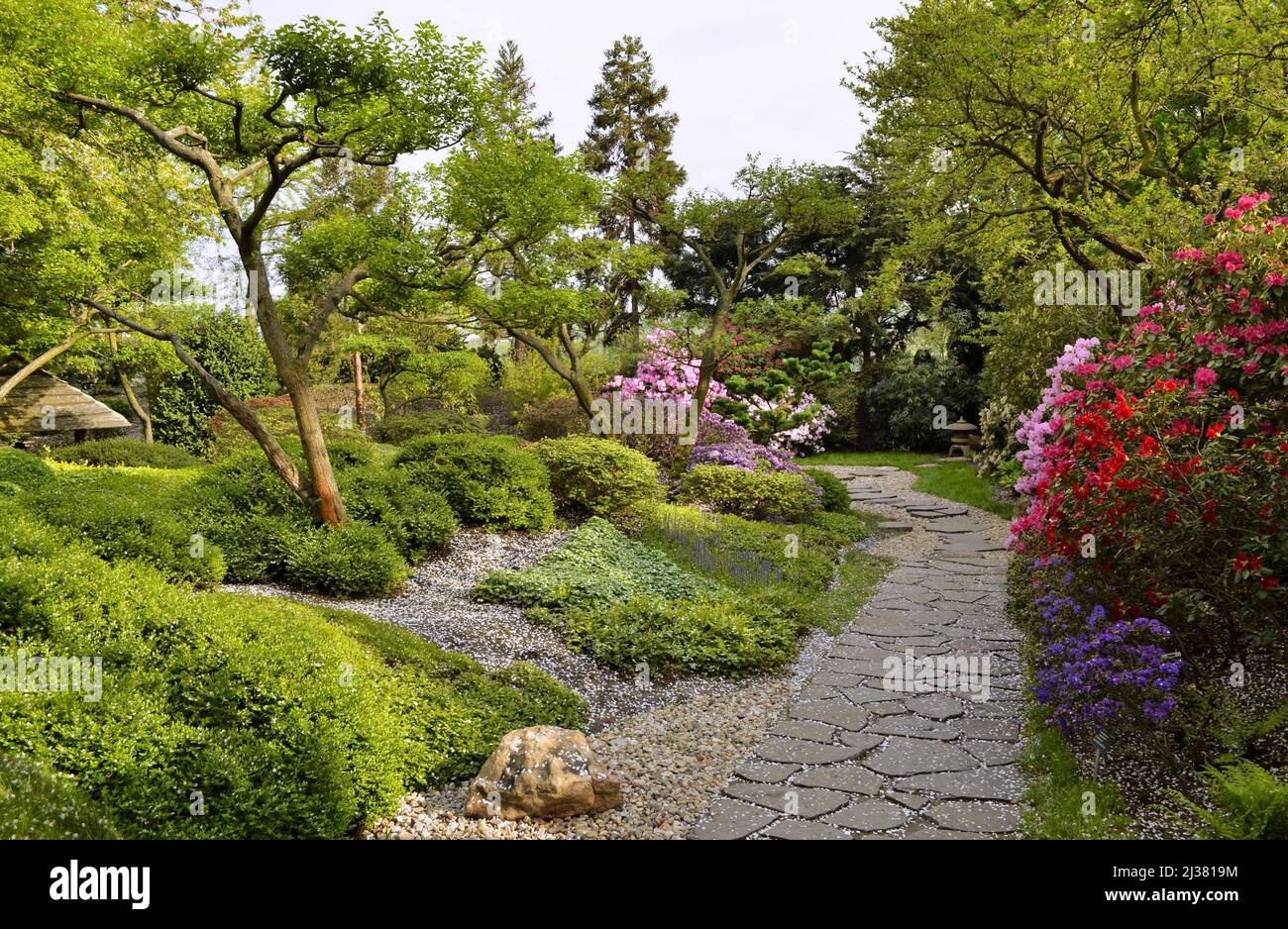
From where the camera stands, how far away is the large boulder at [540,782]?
3.68 m

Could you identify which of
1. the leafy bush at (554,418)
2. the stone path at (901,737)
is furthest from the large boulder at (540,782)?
the leafy bush at (554,418)

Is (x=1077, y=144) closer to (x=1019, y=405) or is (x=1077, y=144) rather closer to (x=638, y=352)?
(x=1019, y=405)

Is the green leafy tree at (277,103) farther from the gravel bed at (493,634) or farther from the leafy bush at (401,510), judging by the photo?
the gravel bed at (493,634)

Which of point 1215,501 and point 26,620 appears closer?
point 26,620

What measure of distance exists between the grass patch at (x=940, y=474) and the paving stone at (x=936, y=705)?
7.22m

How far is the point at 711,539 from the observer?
9312 millimetres

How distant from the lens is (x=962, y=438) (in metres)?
18.1

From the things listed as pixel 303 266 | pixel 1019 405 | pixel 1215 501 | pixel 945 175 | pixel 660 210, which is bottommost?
pixel 1215 501

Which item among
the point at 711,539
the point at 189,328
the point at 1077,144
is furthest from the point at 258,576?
the point at 189,328

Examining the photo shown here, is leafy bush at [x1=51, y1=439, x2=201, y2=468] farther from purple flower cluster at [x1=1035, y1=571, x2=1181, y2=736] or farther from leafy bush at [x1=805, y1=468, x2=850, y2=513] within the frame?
purple flower cluster at [x1=1035, y1=571, x2=1181, y2=736]

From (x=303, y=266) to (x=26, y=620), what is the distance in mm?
5318

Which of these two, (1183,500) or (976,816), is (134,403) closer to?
(976,816)

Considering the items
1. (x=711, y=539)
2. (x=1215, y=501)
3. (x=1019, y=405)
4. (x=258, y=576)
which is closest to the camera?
(x=1215, y=501)

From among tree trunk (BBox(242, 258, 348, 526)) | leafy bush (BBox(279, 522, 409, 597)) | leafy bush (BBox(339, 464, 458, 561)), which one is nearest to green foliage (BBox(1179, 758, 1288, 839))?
leafy bush (BBox(279, 522, 409, 597))
